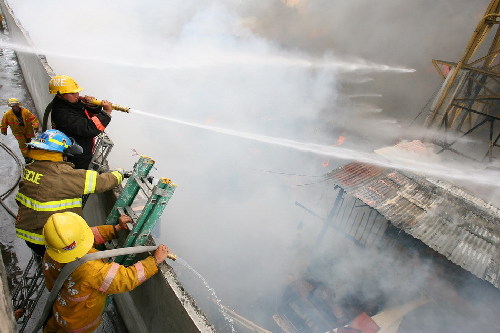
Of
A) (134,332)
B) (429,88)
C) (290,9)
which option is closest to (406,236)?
(134,332)

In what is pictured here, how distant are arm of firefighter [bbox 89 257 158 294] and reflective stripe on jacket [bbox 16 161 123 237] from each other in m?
0.75

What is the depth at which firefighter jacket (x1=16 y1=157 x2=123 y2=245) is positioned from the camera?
2441 millimetres

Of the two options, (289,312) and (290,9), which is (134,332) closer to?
(289,312)

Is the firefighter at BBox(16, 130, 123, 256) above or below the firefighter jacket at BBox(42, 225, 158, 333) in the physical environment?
above

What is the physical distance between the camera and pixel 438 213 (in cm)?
709

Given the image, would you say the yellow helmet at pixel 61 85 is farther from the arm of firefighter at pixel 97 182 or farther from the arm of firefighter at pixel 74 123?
the arm of firefighter at pixel 97 182

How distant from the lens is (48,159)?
2504 mm

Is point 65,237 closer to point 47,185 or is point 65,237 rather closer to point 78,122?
point 47,185

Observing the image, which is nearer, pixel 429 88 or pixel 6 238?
pixel 6 238

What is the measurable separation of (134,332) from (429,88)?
27.0 meters

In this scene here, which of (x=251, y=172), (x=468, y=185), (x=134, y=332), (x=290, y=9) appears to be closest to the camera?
(x=134, y=332)

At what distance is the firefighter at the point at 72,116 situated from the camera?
132 inches

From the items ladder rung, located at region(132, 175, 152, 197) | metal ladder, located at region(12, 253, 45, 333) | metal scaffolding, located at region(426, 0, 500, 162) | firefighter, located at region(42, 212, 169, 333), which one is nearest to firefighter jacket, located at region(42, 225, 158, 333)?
firefighter, located at region(42, 212, 169, 333)

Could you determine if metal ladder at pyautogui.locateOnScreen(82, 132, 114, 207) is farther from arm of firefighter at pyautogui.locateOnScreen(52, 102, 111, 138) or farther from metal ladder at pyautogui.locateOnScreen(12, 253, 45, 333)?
metal ladder at pyautogui.locateOnScreen(12, 253, 45, 333)
